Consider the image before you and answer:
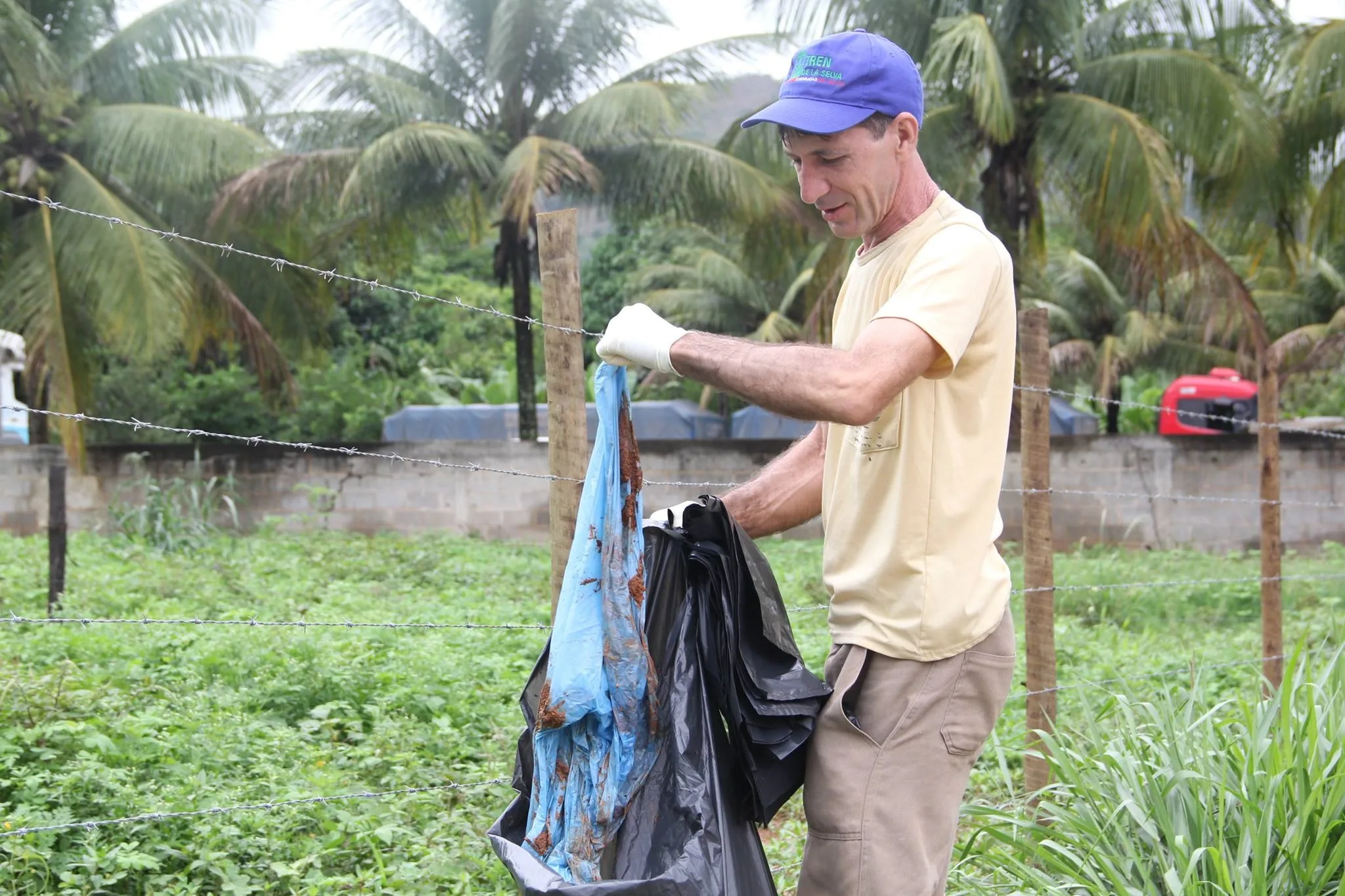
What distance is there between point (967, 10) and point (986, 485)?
A: 35.4ft

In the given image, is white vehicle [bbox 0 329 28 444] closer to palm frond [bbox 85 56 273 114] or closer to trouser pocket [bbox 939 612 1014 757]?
palm frond [bbox 85 56 273 114]

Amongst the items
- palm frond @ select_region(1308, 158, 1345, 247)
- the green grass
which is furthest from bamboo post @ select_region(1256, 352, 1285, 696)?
palm frond @ select_region(1308, 158, 1345, 247)

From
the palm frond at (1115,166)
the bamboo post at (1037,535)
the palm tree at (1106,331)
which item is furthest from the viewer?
the palm tree at (1106,331)

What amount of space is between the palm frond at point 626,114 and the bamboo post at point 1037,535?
9.50m

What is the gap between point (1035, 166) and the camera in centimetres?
A: 1233

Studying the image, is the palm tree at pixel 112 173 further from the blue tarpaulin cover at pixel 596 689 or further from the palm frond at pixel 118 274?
the blue tarpaulin cover at pixel 596 689

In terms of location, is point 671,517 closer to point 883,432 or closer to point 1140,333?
point 883,432

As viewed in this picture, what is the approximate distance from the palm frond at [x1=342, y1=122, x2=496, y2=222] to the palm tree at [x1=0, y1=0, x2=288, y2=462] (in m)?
1.12

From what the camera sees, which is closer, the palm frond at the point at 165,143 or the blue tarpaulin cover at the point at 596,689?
the blue tarpaulin cover at the point at 596,689

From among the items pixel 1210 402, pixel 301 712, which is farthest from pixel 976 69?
pixel 1210 402

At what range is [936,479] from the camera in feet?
7.11

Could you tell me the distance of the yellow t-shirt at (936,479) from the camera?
7.10 ft

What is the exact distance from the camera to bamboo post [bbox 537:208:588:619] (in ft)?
8.64

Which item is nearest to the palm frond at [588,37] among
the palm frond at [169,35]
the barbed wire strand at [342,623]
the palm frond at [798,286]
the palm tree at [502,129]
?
the palm tree at [502,129]
